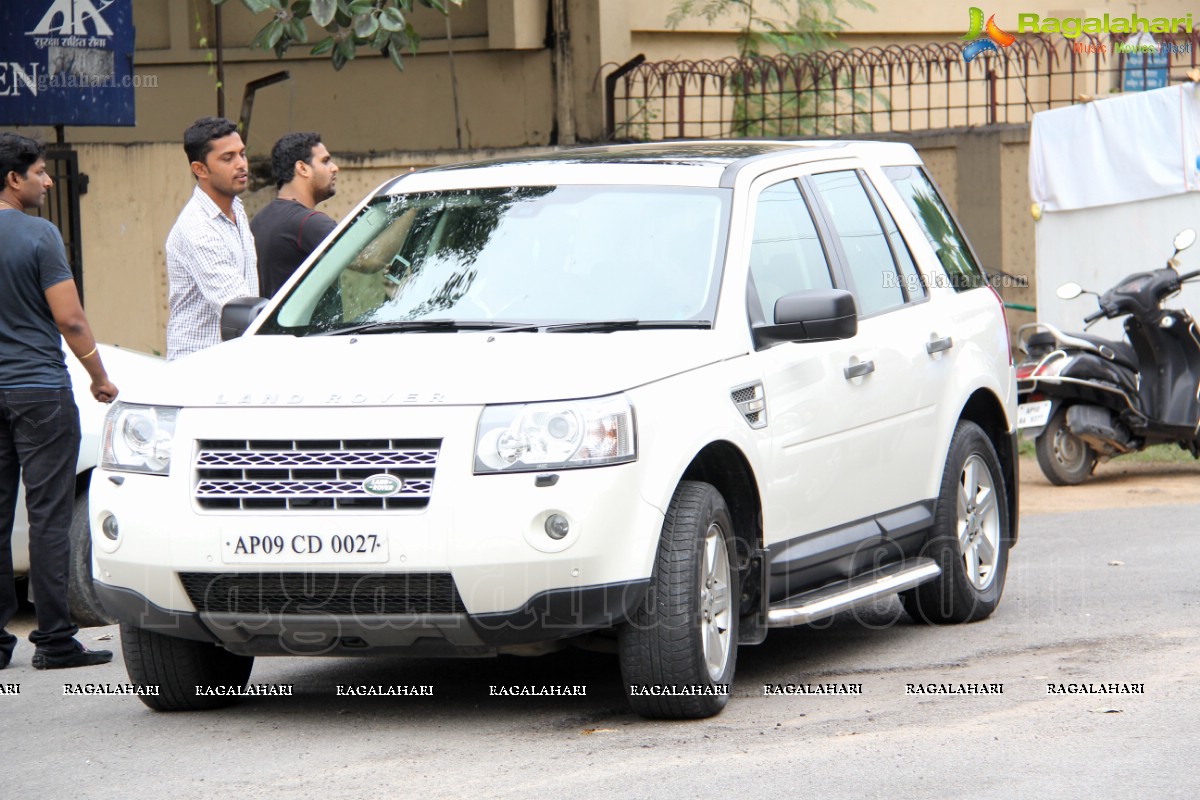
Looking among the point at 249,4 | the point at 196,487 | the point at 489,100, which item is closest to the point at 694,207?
the point at 196,487

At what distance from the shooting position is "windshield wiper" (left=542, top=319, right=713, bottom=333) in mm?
6035

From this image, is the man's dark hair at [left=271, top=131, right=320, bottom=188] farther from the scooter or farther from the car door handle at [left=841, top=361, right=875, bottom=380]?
the scooter

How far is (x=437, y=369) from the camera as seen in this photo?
18.4 feet

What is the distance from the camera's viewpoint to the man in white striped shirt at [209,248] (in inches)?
305

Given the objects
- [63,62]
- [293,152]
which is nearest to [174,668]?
[293,152]

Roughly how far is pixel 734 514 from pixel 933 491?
146 centimetres

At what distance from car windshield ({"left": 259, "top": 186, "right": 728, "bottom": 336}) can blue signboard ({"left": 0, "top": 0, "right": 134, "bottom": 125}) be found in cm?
734

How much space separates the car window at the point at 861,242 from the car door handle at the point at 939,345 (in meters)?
0.20

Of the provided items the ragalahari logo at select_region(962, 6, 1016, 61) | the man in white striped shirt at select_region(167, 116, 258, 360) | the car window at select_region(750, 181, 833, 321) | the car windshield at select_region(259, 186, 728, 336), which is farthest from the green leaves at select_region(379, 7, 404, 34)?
the ragalahari logo at select_region(962, 6, 1016, 61)

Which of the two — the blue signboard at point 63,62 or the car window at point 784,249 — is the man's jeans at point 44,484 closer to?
the car window at point 784,249

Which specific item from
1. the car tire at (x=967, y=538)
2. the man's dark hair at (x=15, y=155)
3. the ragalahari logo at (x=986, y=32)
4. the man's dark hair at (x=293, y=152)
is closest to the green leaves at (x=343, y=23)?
the man's dark hair at (x=293, y=152)

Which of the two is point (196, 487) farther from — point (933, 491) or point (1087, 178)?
point (1087, 178)

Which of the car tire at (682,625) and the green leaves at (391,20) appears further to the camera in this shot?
the green leaves at (391,20)

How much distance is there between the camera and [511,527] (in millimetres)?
5312
